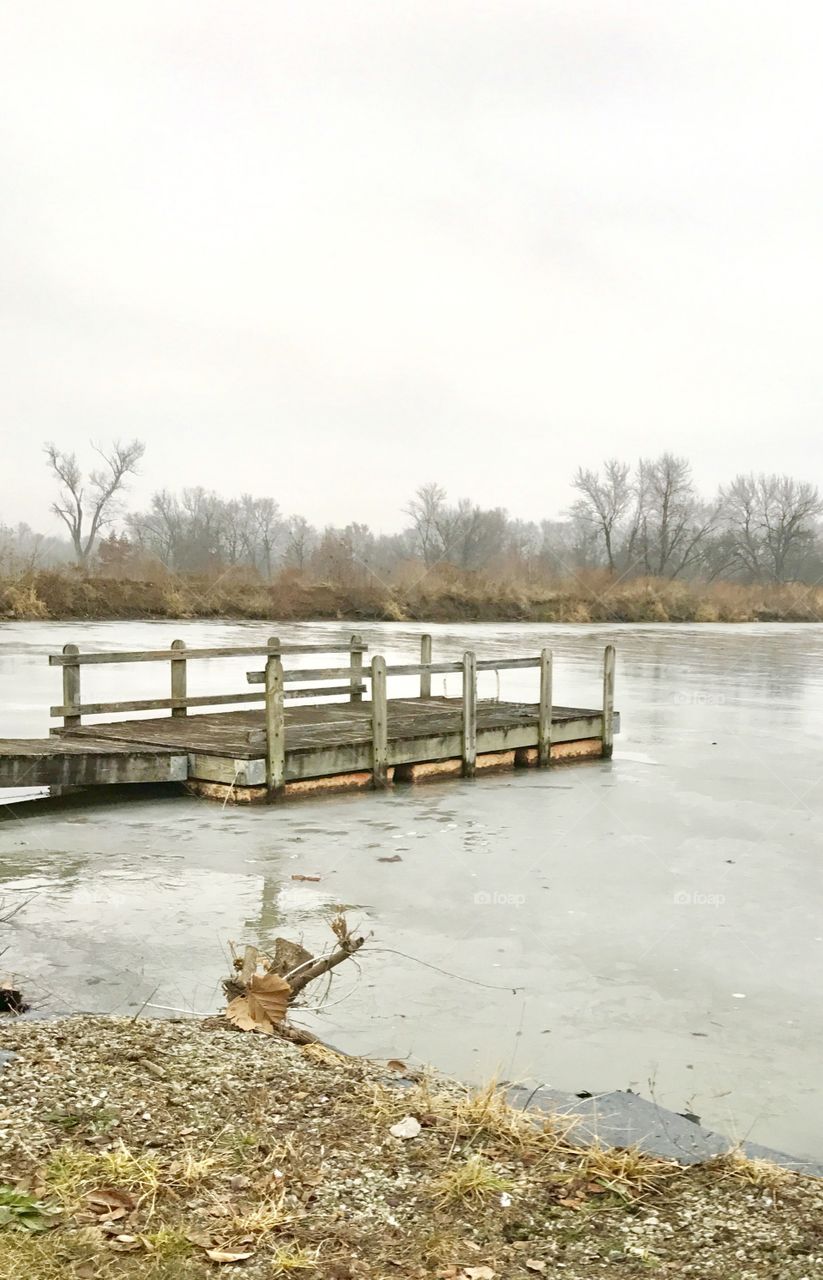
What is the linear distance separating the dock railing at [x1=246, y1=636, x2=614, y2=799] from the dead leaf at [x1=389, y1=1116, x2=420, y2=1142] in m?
6.62

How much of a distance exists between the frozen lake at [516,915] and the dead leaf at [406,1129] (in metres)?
0.92

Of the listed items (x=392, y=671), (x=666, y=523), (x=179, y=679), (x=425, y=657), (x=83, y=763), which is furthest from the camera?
(x=666, y=523)

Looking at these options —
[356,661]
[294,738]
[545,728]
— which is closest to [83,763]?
[294,738]

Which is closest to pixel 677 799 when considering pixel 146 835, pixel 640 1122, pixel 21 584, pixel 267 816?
pixel 267 816

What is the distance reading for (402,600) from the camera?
4997cm

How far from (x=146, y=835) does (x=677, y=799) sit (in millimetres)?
5348

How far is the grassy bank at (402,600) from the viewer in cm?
4156

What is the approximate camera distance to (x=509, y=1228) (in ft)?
11.0

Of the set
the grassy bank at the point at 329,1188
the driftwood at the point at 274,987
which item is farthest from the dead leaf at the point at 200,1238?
the driftwood at the point at 274,987

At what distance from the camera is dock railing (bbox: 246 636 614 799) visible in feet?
35.2

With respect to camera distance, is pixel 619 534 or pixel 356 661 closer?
pixel 356 661

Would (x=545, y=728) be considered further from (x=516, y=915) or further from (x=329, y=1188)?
(x=329, y=1188)

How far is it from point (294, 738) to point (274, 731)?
46.3 inches

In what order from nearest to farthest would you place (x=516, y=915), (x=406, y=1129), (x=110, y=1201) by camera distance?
(x=110, y=1201)
(x=406, y=1129)
(x=516, y=915)
